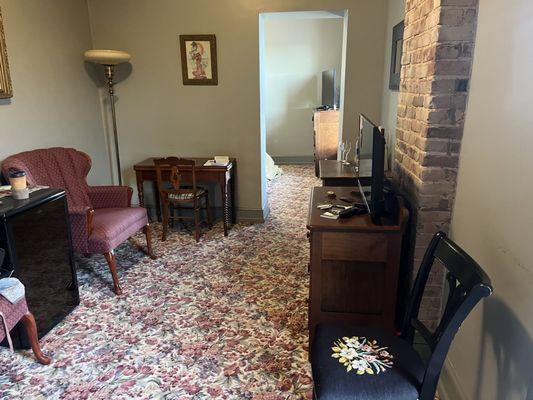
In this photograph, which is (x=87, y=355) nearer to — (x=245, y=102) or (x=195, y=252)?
(x=195, y=252)

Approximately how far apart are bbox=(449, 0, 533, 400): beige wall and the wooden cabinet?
4954 millimetres

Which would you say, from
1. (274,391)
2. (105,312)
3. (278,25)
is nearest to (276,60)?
(278,25)

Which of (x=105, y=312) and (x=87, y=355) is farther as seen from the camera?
(x=105, y=312)

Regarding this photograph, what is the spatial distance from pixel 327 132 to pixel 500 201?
17.7 feet

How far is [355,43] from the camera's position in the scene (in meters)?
3.87

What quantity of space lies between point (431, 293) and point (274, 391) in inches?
37.4

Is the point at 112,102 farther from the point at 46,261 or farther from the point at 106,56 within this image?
the point at 46,261

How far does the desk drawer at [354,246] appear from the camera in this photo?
2031 millimetres

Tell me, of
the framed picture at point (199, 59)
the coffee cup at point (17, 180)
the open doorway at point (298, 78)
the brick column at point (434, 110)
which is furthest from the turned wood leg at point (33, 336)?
the open doorway at point (298, 78)

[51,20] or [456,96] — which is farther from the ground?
Answer: [51,20]

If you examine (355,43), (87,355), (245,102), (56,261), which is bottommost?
(87,355)

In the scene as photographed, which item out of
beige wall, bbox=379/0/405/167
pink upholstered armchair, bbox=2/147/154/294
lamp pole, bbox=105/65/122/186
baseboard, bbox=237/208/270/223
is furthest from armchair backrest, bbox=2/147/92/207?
beige wall, bbox=379/0/405/167

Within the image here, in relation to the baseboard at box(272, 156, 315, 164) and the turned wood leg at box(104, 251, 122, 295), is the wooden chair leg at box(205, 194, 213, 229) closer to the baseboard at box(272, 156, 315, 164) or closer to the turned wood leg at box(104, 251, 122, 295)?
the turned wood leg at box(104, 251, 122, 295)

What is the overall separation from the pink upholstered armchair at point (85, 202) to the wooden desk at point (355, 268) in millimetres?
1619
